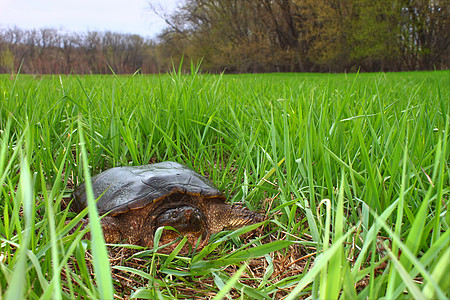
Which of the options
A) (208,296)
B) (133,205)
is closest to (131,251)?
(133,205)

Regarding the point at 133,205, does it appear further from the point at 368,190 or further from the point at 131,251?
the point at 368,190

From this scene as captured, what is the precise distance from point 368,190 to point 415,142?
376 mm

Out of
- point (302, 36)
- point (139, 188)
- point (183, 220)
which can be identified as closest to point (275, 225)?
point (183, 220)

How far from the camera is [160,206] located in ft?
4.21

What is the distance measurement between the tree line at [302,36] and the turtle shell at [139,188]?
15384 millimetres

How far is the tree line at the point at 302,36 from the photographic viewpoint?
57.1 feet

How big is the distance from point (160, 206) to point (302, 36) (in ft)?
69.4

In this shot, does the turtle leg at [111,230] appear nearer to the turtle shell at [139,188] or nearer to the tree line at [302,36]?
the turtle shell at [139,188]

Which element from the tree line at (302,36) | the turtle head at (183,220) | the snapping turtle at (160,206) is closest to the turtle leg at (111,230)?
the snapping turtle at (160,206)

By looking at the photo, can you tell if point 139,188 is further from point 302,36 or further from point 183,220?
point 302,36

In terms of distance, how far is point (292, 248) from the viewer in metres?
1.16

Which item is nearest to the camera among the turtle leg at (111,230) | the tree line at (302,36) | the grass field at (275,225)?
the grass field at (275,225)

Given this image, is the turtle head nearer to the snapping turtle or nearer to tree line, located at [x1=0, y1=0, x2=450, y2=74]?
the snapping turtle

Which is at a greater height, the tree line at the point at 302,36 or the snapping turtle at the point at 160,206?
the tree line at the point at 302,36
